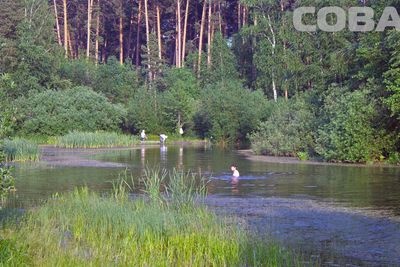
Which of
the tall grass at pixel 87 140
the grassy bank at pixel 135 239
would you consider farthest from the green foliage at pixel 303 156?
the grassy bank at pixel 135 239

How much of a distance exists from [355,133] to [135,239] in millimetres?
24489

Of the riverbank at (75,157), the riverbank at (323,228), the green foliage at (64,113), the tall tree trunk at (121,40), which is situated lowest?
the riverbank at (323,228)

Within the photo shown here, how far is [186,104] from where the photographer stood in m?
62.9

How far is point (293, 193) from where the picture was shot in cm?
2348

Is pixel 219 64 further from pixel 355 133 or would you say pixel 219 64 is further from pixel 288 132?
pixel 355 133

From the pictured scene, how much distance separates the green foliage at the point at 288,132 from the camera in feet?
136

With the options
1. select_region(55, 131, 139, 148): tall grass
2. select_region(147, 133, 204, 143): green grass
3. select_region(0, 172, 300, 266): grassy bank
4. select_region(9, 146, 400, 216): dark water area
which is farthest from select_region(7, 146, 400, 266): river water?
select_region(147, 133, 204, 143): green grass

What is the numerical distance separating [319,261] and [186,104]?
50.7 metres

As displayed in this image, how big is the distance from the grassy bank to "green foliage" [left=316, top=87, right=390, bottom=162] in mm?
21517

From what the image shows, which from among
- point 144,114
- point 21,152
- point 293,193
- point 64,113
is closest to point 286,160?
point 21,152

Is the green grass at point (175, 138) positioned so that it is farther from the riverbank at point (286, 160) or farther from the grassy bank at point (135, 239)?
the grassy bank at point (135, 239)

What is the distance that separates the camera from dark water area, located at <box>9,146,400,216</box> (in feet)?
73.5

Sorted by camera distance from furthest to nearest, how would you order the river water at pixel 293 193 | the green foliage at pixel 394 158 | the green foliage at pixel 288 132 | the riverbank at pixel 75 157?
the green foliage at pixel 288 132, the riverbank at pixel 75 157, the green foliage at pixel 394 158, the river water at pixel 293 193

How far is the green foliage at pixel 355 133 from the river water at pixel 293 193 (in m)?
1.65
